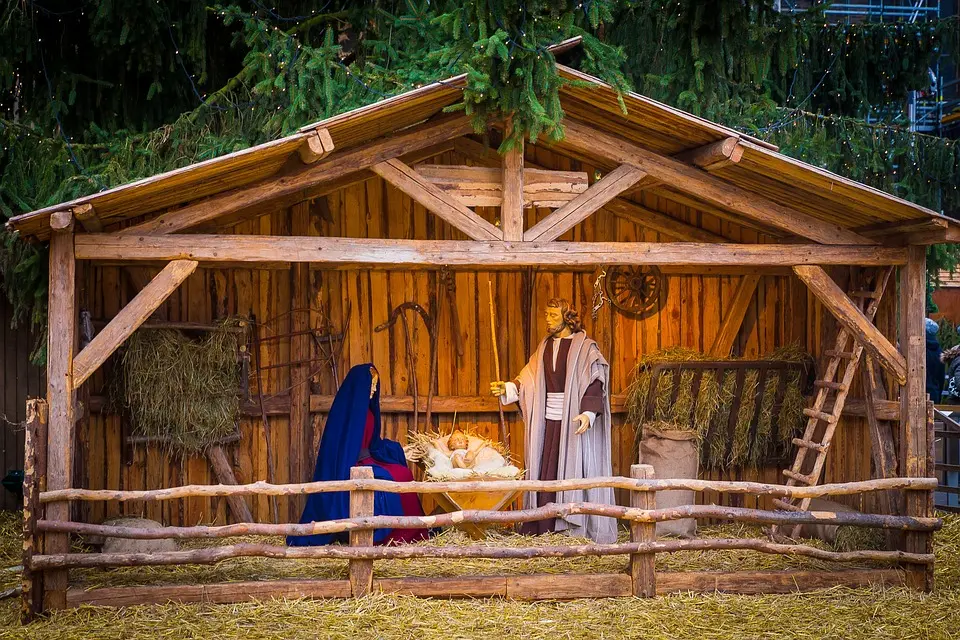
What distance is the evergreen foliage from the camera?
859 cm

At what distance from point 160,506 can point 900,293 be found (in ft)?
19.9

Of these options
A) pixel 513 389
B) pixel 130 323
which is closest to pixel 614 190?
pixel 513 389

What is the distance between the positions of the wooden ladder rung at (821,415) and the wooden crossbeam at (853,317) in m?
0.80

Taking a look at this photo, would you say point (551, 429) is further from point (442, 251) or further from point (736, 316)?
point (442, 251)

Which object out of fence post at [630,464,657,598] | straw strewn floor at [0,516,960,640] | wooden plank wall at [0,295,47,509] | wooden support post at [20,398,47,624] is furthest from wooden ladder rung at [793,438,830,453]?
wooden plank wall at [0,295,47,509]

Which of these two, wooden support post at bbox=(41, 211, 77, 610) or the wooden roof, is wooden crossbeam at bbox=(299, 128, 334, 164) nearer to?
the wooden roof

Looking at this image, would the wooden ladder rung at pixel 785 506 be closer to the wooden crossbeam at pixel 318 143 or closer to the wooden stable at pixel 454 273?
the wooden stable at pixel 454 273

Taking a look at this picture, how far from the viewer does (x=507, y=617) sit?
632 centimetres

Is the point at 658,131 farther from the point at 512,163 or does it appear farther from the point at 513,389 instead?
the point at 513,389

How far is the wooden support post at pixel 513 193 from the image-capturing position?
6930mm

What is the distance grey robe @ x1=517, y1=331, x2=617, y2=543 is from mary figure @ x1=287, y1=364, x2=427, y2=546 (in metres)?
1.06

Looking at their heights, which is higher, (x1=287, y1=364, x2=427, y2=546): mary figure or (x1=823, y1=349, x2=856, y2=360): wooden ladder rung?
(x1=823, y1=349, x2=856, y2=360): wooden ladder rung

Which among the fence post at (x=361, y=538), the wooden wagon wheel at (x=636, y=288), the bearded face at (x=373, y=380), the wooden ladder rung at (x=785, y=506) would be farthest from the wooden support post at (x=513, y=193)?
the wooden ladder rung at (x=785, y=506)

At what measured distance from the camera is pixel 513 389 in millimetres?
8344
